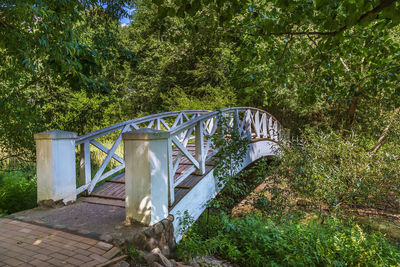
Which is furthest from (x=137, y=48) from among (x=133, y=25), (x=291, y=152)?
(x=291, y=152)

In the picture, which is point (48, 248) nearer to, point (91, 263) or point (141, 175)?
point (91, 263)

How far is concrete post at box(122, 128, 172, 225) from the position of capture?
10.6 ft

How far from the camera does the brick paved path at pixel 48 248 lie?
2.54m

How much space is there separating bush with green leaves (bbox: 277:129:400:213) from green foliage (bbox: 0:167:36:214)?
5569 millimetres

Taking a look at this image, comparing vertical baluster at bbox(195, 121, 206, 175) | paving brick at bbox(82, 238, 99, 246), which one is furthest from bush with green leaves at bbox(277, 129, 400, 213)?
paving brick at bbox(82, 238, 99, 246)

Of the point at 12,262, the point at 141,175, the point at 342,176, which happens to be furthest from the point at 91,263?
the point at 342,176

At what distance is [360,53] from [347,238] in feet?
10.2

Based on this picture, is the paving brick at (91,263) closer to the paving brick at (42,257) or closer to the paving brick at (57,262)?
the paving brick at (57,262)

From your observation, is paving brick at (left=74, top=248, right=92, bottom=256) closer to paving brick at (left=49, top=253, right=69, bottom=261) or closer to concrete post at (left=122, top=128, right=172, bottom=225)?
paving brick at (left=49, top=253, right=69, bottom=261)

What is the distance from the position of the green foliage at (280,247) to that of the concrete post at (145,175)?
738 millimetres

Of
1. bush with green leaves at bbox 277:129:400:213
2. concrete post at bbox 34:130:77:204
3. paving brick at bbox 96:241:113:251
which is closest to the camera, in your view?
paving brick at bbox 96:241:113:251

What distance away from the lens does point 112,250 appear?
2768 mm

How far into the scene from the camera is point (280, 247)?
156 inches

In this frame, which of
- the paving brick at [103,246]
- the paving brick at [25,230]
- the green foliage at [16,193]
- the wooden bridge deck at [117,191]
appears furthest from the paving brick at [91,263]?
the green foliage at [16,193]
